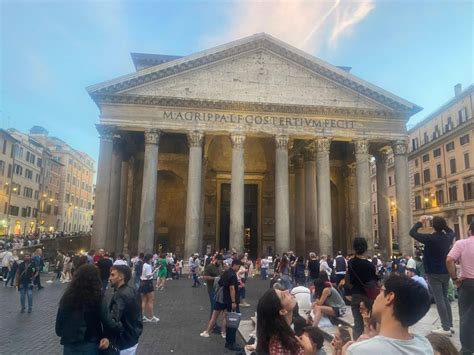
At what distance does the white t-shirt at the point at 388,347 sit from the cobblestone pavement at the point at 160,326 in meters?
4.09

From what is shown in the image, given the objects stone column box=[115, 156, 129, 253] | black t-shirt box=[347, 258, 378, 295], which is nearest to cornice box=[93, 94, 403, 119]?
stone column box=[115, 156, 129, 253]

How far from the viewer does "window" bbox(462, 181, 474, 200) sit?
3516 centimetres

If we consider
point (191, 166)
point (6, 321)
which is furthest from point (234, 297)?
point (191, 166)

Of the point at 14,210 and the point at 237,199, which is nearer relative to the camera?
the point at 237,199

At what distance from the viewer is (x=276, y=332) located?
280 centimetres

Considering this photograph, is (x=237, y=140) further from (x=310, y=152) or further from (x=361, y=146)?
(x=361, y=146)

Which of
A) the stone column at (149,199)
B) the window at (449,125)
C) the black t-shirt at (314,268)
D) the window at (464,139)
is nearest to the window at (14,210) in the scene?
the stone column at (149,199)

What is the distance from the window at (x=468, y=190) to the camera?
Result: 115 ft

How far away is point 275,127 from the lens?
926 inches

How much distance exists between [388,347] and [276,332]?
99 cm

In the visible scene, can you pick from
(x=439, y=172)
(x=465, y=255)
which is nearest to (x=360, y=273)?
(x=465, y=255)

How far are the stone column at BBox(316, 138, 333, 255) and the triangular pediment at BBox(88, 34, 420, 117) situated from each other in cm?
300

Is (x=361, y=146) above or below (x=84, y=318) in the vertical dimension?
above

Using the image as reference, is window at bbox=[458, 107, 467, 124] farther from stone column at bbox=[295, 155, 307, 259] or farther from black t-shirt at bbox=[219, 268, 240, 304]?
black t-shirt at bbox=[219, 268, 240, 304]
